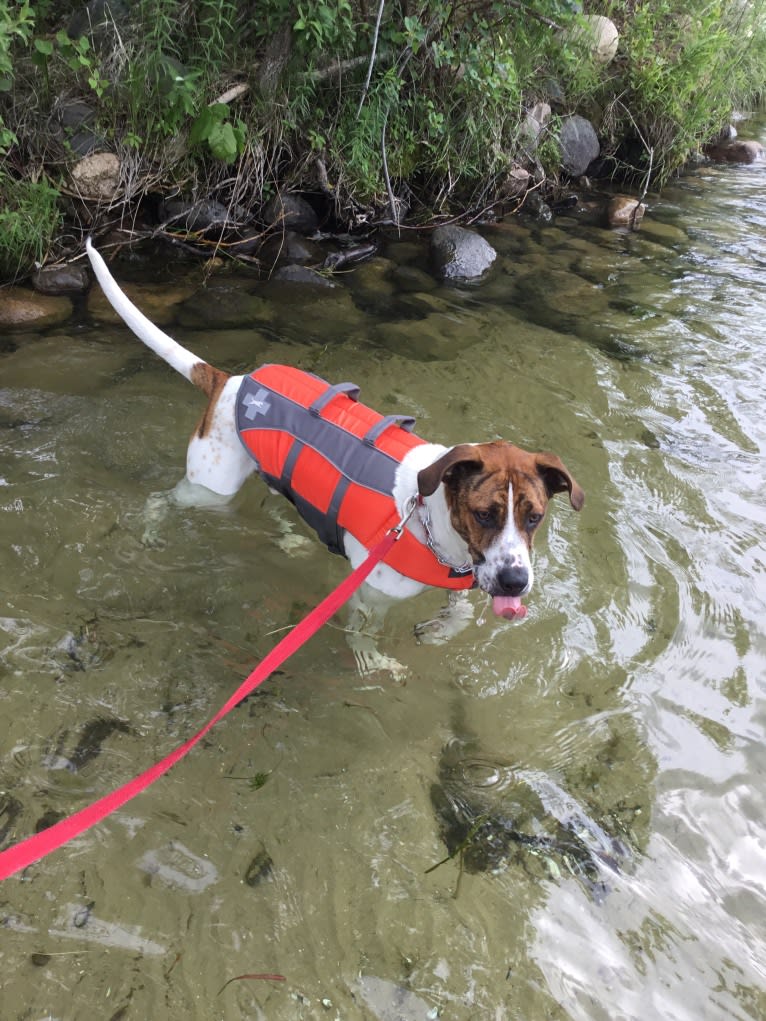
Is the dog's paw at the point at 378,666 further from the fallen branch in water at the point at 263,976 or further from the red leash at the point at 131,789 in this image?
the fallen branch in water at the point at 263,976

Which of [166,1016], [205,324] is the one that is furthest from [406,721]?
[205,324]

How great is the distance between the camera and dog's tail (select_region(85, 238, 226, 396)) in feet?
13.1

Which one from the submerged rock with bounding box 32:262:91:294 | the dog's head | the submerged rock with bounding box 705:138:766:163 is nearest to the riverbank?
the submerged rock with bounding box 32:262:91:294

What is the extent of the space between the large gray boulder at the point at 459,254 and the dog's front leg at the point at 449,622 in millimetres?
5444

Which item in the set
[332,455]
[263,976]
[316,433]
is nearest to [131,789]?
[263,976]

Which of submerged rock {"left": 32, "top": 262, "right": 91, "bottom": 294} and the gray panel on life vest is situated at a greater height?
the gray panel on life vest

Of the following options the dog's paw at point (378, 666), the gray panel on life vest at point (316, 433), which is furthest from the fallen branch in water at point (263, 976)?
the gray panel on life vest at point (316, 433)

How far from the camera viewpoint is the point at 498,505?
304cm

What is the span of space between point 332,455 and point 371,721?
1.40 metres

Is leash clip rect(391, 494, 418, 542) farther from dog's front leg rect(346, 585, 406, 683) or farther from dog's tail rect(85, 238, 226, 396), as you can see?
dog's tail rect(85, 238, 226, 396)

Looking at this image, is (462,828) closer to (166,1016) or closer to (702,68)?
(166,1016)

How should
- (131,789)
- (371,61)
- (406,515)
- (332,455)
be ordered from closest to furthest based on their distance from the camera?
(131,789)
(406,515)
(332,455)
(371,61)

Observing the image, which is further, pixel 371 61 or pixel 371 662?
pixel 371 61

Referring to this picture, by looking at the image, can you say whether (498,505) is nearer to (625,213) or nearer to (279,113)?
(279,113)
